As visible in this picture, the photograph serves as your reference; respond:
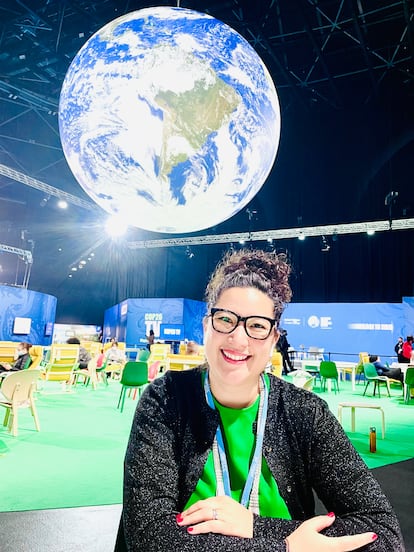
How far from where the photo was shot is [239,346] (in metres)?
A: 1.14

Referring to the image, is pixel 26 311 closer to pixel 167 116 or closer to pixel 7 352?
pixel 7 352

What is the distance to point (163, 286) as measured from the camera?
2233 cm

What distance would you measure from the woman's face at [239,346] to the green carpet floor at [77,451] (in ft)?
7.37

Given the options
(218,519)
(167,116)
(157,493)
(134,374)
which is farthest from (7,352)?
(218,519)

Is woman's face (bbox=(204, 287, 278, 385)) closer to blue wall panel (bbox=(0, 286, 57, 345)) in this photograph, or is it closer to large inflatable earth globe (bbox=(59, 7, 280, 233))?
large inflatable earth globe (bbox=(59, 7, 280, 233))

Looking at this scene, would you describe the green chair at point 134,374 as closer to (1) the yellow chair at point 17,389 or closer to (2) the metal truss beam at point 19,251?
(1) the yellow chair at point 17,389

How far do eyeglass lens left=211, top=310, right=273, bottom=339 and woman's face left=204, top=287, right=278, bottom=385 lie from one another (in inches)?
0.5

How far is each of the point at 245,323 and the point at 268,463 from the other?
412 millimetres

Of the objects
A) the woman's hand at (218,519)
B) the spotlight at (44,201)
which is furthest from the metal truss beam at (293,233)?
the woman's hand at (218,519)

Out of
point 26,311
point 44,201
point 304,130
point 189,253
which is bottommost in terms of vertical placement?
point 26,311

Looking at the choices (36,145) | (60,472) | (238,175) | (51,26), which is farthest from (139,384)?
(36,145)

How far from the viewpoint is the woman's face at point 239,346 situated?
1.14 meters

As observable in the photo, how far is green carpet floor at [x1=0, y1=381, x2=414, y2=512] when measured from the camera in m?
2.89

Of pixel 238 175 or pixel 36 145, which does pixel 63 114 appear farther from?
pixel 36 145
